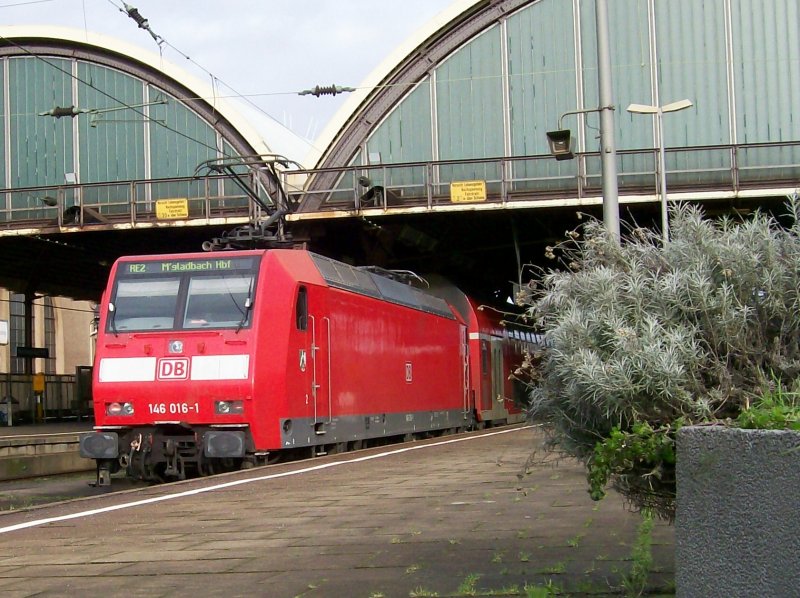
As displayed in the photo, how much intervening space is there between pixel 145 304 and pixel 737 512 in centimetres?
1300

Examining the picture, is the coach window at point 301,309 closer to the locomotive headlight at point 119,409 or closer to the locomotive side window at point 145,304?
the locomotive side window at point 145,304

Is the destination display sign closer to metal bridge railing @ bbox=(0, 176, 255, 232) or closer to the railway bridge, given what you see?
the railway bridge

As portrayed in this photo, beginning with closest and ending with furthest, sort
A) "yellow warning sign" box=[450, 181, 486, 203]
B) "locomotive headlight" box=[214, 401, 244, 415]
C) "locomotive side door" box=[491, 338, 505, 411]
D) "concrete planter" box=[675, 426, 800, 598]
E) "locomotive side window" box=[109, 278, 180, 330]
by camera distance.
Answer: "concrete planter" box=[675, 426, 800, 598] → "locomotive headlight" box=[214, 401, 244, 415] → "locomotive side window" box=[109, 278, 180, 330] → "yellow warning sign" box=[450, 181, 486, 203] → "locomotive side door" box=[491, 338, 505, 411]

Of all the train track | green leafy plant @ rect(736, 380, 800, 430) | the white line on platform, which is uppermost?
green leafy plant @ rect(736, 380, 800, 430)

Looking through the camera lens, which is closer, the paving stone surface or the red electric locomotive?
the paving stone surface

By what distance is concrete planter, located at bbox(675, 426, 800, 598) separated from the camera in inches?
149

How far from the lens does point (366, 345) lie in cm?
1962

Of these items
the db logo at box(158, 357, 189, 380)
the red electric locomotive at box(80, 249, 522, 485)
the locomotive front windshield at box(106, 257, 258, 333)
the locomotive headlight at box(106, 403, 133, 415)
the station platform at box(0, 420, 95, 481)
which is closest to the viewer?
the red electric locomotive at box(80, 249, 522, 485)

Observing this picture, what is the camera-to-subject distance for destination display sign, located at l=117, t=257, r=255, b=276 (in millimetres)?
15844

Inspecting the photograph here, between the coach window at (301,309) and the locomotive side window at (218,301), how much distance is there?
31.5 inches

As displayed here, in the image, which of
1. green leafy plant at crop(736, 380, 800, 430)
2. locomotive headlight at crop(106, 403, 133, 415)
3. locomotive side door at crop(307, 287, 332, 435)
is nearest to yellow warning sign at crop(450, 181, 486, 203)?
locomotive side door at crop(307, 287, 332, 435)

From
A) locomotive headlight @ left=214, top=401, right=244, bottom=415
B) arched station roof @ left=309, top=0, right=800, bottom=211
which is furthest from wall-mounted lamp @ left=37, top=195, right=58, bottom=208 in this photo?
locomotive headlight @ left=214, top=401, right=244, bottom=415

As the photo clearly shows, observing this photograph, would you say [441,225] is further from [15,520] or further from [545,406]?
[545,406]

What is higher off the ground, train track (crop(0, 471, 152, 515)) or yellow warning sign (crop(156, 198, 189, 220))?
yellow warning sign (crop(156, 198, 189, 220))
